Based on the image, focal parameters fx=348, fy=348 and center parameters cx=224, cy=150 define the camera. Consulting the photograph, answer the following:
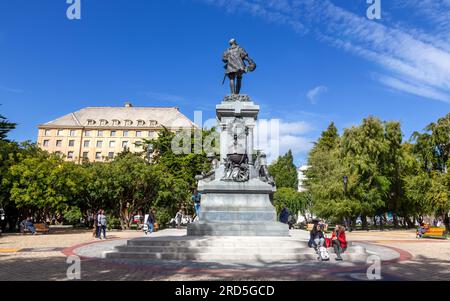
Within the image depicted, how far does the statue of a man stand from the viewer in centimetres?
1864

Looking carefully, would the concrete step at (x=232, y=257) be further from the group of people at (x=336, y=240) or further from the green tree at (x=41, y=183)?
the green tree at (x=41, y=183)

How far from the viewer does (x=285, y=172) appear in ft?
265

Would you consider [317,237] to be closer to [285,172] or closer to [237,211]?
[237,211]

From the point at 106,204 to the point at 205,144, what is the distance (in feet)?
44.7

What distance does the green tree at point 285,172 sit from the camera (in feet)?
260

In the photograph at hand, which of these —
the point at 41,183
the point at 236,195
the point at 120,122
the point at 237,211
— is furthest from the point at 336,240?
the point at 120,122

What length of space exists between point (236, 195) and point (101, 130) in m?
81.6

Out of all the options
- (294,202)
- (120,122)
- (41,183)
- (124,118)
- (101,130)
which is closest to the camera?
(41,183)

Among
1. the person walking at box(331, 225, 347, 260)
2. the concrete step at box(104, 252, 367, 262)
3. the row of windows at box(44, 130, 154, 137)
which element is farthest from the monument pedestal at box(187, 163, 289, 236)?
the row of windows at box(44, 130, 154, 137)

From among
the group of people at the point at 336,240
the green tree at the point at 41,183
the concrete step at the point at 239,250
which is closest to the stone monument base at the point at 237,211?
the concrete step at the point at 239,250

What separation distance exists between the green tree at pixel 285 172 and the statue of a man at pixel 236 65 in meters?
60.4

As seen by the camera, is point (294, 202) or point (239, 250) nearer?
point (239, 250)
